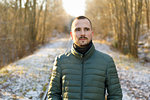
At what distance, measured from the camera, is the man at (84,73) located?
232 cm

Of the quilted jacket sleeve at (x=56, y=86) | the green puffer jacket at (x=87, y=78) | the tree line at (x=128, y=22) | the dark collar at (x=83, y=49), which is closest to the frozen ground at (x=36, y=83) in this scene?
the tree line at (x=128, y=22)

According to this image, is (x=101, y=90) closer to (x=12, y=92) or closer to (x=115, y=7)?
(x=12, y=92)

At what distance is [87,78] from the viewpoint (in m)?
2.35

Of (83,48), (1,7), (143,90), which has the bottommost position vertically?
(143,90)

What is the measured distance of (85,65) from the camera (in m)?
2.38

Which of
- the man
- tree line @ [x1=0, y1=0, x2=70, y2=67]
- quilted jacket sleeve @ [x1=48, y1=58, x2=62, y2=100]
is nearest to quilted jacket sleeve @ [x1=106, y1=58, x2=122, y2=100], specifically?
the man

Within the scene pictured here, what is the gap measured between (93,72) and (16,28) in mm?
12727

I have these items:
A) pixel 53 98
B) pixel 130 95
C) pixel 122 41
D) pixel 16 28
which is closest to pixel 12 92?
pixel 130 95

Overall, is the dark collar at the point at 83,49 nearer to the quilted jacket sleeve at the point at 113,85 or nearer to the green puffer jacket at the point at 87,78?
the green puffer jacket at the point at 87,78

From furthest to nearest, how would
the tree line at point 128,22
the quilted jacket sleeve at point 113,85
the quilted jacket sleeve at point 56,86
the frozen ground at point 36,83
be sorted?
1. the tree line at point 128,22
2. the frozen ground at point 36,83
3. the quilted jacket sleeve at point 56,86
4. the quilted jacket sleeve at point 113,85

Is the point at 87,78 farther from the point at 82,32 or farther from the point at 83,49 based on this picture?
the point at 82,32

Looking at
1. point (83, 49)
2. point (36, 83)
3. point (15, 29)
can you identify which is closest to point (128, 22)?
point (15, 29)

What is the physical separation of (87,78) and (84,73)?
74mm

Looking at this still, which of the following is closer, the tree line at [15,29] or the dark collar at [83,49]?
the dark collar at [83,49]
